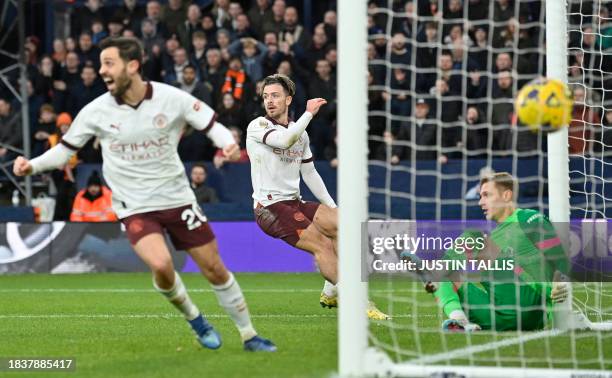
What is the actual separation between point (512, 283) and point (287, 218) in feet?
7.34

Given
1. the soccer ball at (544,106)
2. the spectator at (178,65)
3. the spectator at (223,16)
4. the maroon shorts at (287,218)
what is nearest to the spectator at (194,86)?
the spectator at (178,65)

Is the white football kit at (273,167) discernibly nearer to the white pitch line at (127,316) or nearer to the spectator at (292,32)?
the white pitch line at (127,316)

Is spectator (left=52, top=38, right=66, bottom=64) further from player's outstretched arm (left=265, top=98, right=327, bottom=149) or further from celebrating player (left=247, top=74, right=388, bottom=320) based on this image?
player's outstretched arm (left=265, top=98, right=327, bottom=149)

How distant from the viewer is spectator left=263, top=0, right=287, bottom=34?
1892 cm

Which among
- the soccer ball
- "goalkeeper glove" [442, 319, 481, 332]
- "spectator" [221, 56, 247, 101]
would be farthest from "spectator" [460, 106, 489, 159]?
the soccer ball

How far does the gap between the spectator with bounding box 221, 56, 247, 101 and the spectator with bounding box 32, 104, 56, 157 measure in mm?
2926

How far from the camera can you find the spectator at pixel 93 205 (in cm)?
1666

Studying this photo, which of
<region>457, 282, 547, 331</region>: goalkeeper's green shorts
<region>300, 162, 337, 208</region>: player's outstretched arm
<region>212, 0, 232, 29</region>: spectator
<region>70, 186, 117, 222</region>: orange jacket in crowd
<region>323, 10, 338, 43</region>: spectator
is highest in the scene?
<region>212, 0, 232, 29</region>: spectator

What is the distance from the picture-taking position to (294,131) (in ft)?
30.0

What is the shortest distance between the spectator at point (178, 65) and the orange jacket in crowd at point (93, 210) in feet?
8.92

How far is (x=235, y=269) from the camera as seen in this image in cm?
1620

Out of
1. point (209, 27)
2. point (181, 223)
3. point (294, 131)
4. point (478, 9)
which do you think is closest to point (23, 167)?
point (181, 223)

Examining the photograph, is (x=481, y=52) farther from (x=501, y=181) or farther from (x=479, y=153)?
(x=501, y=181)

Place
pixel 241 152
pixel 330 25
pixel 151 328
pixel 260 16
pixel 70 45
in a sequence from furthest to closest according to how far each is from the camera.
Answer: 1. pixel 70 45
2. pixel 260 16
3. pixel 330 25
4. pixel 241 152
5. pixel 151 328
